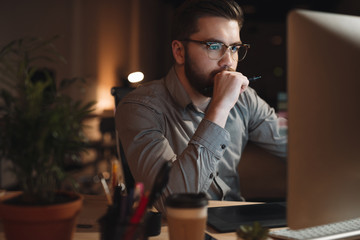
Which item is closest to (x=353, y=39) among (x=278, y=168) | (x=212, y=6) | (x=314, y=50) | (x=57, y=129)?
(x=314, y=50)

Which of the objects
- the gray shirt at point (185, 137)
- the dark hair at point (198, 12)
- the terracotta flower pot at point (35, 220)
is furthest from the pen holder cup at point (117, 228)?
the dark hair at point (198, 12)

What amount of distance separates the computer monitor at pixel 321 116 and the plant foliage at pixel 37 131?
0.35 metres

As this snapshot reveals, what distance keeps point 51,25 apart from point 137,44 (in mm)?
2550

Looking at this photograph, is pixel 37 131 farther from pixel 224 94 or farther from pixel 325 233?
pixel 224 94

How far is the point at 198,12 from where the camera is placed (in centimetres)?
149

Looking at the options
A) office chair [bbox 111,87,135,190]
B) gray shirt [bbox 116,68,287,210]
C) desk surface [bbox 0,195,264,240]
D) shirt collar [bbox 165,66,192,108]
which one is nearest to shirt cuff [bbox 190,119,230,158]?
gray shirt [bbox 116,68,287,210]

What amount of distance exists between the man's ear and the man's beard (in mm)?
37

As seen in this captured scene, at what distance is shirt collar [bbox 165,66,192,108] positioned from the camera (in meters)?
1.49

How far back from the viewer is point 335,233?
0.80 meters

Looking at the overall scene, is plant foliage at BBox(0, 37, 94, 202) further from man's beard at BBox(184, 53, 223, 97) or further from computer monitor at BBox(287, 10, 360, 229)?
man's beard at BBox(184, 53, 223, 97)

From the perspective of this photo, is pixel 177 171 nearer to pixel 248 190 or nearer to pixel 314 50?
pixel 314 50

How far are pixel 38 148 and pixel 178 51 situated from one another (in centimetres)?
105

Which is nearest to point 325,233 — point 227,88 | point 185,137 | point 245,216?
point 245,216

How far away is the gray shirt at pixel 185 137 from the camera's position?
1190 mm
